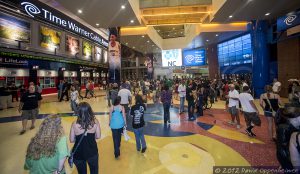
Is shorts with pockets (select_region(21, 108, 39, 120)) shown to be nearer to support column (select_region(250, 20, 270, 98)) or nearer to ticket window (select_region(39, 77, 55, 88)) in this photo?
ticket window (select_region(39, 77, 55, 88))

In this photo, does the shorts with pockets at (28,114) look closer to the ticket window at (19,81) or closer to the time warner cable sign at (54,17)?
the ticket window at (19,81)

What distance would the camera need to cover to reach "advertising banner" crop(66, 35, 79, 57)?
21062 mm

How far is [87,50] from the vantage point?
25.6 metres

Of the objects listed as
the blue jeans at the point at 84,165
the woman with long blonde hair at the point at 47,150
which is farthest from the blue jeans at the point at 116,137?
the woman with long blonde hair at the point at 47,150

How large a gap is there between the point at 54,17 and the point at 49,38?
7.16ft

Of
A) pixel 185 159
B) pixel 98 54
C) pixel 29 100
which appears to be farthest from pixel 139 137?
pixel 98 54

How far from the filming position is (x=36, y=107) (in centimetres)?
695

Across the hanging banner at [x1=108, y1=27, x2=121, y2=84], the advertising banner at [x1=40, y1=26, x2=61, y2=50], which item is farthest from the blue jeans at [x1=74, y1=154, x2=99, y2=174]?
the advertising banner at [x1=40, y1=26, x2=61, y2=50]

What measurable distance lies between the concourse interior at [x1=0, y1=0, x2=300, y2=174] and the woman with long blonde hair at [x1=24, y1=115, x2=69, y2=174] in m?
0.03

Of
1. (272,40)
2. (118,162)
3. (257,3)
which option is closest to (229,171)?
(118,162)

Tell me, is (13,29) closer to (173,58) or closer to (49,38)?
(49,38)

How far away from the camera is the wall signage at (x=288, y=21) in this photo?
11006mm

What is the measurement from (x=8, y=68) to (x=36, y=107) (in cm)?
1105

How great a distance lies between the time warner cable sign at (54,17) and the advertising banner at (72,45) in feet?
3.33
